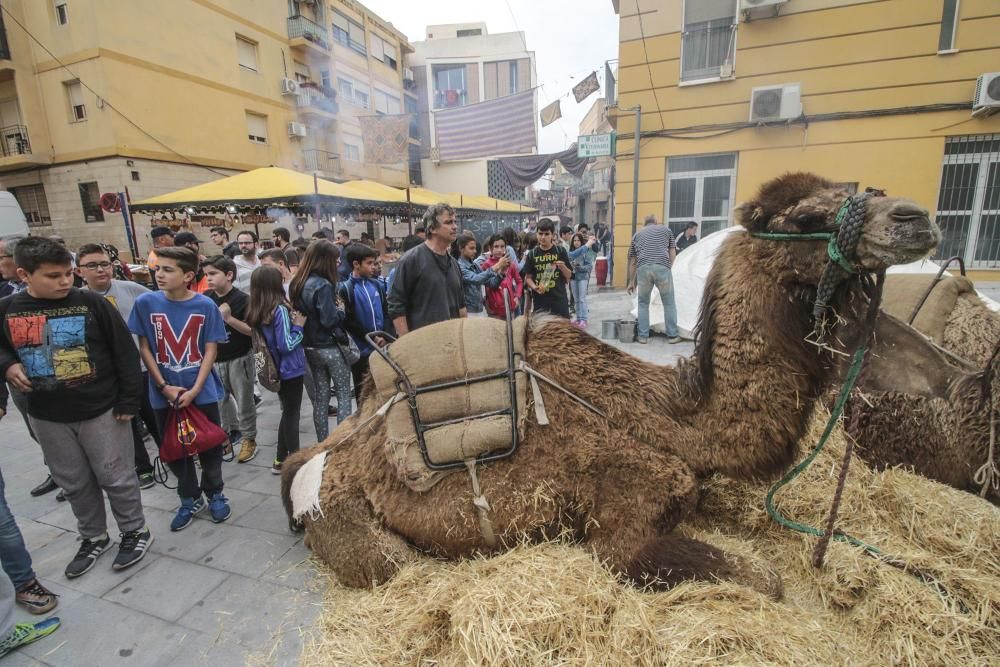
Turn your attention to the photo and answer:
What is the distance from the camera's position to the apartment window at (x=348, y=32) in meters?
26.1

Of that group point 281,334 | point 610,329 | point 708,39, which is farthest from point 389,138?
point 281,334

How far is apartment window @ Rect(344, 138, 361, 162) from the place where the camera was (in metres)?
26.3

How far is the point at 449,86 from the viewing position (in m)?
34.1

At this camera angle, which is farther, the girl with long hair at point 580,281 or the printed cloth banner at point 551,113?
the printed cloth banner at point 551,113

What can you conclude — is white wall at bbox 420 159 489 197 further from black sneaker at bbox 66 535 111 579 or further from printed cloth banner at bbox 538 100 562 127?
black sneaker at bbox 66 535 111 579

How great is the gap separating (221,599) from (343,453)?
0.98 metres

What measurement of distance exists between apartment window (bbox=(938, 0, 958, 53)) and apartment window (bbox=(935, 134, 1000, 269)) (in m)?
1.76

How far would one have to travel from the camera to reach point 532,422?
7.41 ft

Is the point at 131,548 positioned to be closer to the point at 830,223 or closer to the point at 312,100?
the point at 830,223

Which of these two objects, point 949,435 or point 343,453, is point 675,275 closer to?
point 949,435

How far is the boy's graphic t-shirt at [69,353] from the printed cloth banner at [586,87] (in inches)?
487

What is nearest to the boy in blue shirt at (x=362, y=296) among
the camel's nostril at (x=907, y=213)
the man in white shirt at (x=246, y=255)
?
the man in white shirt at (x=246, y=255)

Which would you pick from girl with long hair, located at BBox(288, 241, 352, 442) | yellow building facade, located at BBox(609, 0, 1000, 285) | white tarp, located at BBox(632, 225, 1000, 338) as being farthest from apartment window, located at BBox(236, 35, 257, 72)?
girl with long hair, located at BBox(288, 241, 352, 442)

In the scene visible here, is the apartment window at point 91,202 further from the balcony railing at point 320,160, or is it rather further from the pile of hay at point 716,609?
the pile of hay at point 716,609
